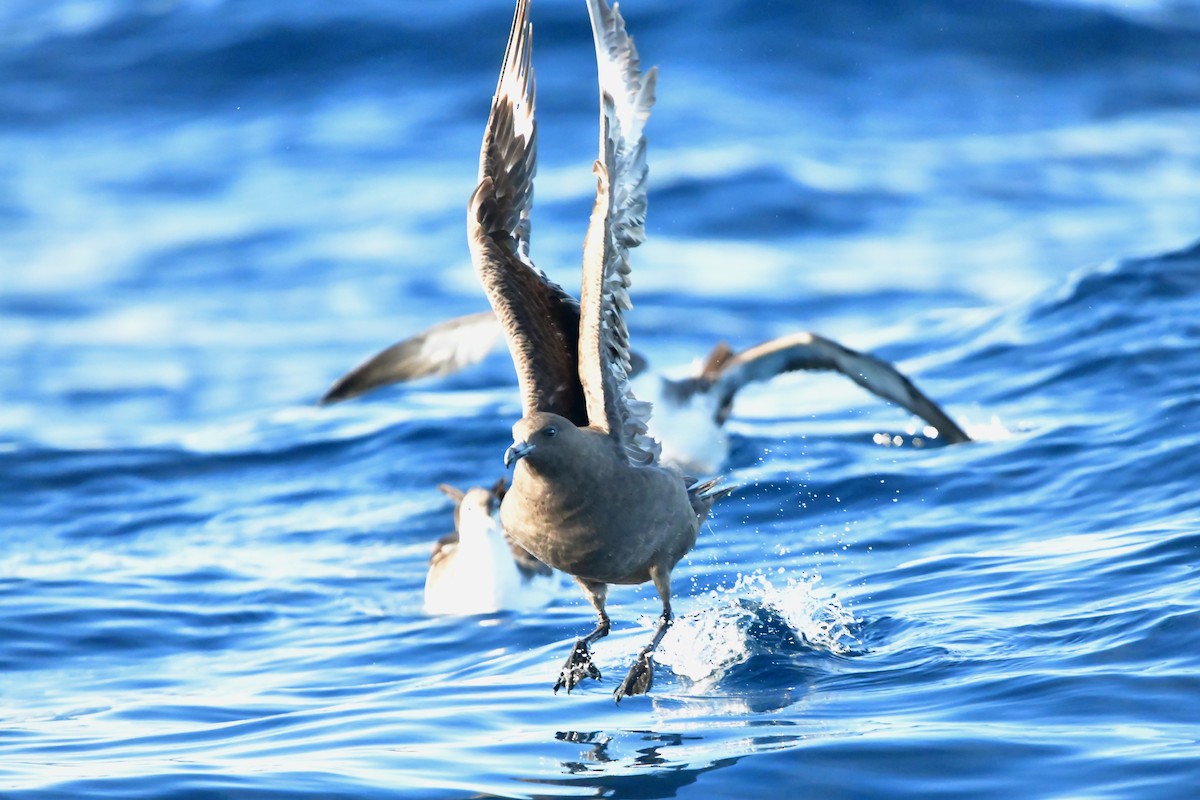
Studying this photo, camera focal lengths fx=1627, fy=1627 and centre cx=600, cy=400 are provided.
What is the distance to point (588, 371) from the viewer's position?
641 cm

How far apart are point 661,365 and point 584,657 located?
382 inches

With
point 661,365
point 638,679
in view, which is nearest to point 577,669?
point 638,679

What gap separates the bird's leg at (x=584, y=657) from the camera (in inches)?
265

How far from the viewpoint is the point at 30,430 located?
1622 centimetres

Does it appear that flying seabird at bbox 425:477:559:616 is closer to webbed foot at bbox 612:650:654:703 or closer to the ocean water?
the ocean water

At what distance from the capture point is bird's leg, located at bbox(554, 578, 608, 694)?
6.74 m

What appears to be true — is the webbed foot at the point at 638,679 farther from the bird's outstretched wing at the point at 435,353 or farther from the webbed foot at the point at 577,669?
the bird's outstretched wing at the point at 435,353

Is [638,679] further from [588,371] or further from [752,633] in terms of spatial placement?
[588,371]

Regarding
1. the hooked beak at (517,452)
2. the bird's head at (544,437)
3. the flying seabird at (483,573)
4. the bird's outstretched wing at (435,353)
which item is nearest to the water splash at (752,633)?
the bird's head at (544,437)

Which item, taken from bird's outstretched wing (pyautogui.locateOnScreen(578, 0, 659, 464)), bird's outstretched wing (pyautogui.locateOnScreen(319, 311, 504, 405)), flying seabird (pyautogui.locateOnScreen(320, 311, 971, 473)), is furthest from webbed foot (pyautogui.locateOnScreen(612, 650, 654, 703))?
bird's outstretched wing (pyautogui.locateOnScreen(319, 311, 504, 405))

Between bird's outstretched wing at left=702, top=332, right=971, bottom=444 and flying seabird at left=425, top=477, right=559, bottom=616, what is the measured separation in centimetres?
288

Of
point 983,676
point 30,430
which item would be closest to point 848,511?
point 983,676

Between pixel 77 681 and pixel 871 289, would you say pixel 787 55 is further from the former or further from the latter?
pixel 77 681

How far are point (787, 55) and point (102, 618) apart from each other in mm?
16560
